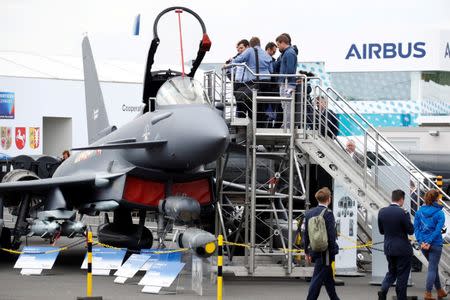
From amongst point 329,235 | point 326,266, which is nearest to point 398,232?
point 329,235

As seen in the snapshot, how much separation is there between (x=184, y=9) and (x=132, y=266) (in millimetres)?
4377

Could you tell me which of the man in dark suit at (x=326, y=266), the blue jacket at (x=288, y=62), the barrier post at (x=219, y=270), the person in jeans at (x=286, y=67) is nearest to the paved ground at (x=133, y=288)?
the barrier post at (x=219, y=270)

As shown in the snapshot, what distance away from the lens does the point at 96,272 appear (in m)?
16.2

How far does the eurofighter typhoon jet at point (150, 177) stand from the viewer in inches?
601

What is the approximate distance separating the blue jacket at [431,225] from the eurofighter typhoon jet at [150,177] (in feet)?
10.1

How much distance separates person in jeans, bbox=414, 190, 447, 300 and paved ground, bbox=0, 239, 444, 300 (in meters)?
1.03

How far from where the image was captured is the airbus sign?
4447cm

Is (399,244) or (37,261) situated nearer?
(399,244)

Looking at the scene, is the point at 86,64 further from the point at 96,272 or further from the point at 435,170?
the point at 435,170

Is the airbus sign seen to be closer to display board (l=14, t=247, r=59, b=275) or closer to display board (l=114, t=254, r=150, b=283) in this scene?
display board (l=14, t=247, r=59, b=275)

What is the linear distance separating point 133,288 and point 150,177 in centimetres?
227

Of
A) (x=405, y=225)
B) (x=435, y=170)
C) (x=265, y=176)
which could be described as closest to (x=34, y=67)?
(x=435, y=170)

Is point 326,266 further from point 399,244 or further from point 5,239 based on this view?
point 5,239

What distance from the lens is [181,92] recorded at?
16.2 meters
